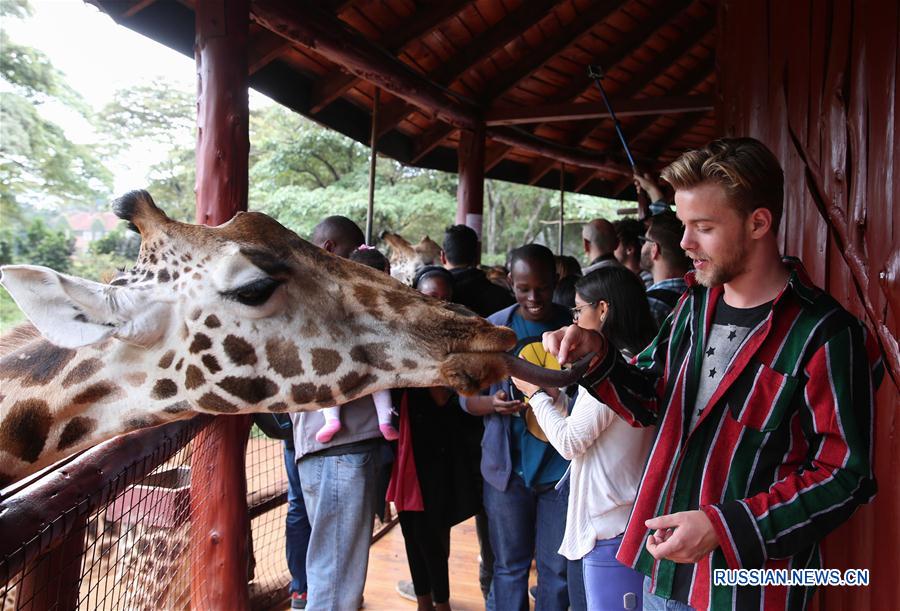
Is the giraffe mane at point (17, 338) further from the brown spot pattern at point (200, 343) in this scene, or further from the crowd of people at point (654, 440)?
the crowd of people at point (654, 440)

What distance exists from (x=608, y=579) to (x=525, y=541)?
882 mm

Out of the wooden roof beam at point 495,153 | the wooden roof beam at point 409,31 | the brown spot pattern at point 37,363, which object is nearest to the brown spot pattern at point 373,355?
the brown spot pattern at point 37,363

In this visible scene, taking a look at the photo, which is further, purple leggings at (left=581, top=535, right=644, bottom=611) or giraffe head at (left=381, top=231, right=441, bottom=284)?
giraffe head at (left=381, top=231, right=441, bottom=284)

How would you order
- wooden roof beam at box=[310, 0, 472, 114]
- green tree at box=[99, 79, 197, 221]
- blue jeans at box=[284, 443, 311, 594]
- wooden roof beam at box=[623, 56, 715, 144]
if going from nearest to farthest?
blue jeans at box=[284, 443, 311, 594] < wooden roof beam at box=[310, 0, 472, 114] < wooden roof beam at box=[623, 56, 715, 144] < green tree at box=[99, 79, 197, 221]

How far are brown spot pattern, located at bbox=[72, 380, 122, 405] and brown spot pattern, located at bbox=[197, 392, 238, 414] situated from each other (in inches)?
8.4

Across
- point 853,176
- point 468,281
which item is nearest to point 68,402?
point 853,176

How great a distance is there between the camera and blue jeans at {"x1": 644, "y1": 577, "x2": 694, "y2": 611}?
1.70 m

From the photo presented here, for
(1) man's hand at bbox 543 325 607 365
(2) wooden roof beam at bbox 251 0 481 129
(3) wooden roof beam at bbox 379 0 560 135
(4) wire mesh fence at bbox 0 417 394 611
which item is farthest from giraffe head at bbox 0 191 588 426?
(3) wooden roof beam at bbox 379 0 560 135

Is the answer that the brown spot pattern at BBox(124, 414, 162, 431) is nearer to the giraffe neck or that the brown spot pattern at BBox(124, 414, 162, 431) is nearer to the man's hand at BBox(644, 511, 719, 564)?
the giraffe neck

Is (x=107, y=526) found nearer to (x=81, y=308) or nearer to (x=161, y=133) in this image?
(x=81, y=308)

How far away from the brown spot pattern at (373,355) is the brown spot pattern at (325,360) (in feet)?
0.15

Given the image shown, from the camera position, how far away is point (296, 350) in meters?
1.84

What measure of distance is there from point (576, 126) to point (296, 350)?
8.23 meters

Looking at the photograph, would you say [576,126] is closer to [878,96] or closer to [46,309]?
[878,96]
